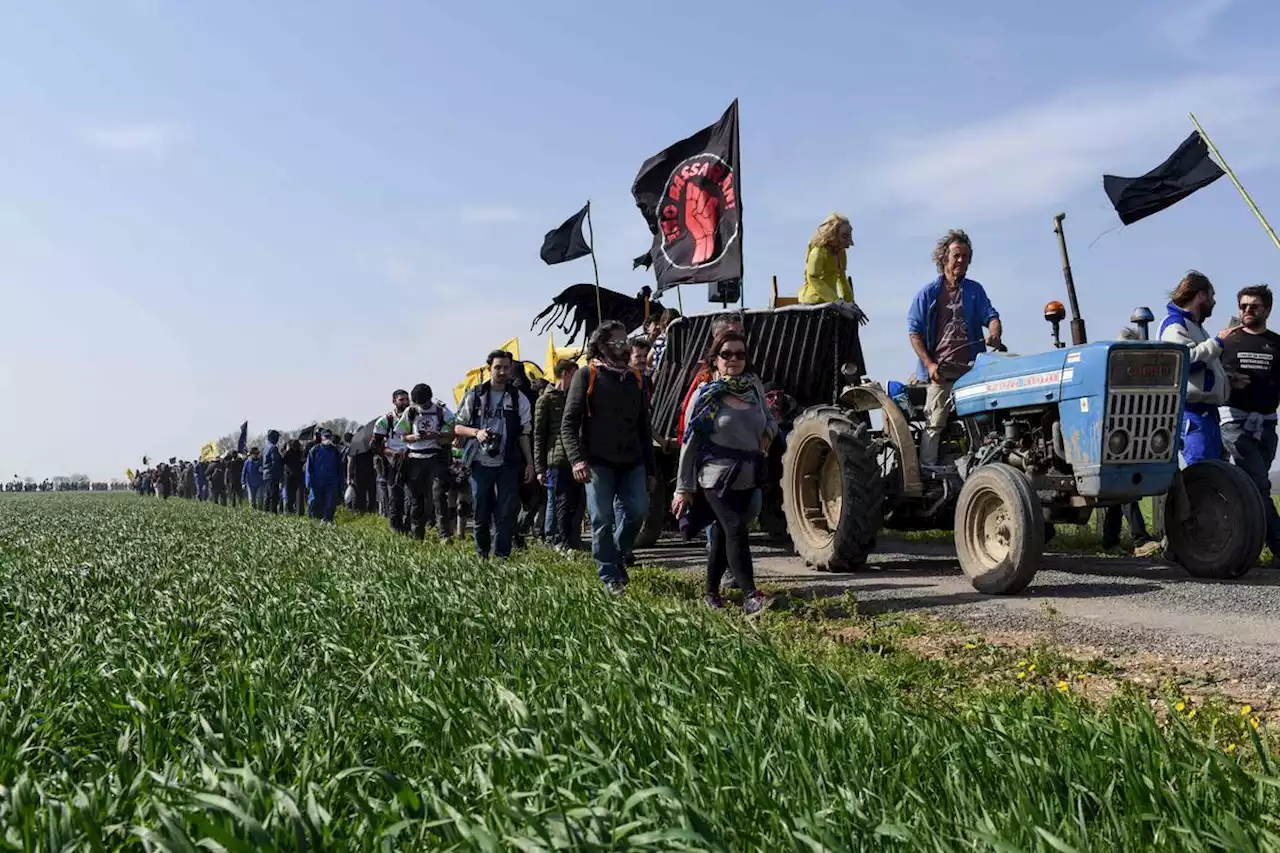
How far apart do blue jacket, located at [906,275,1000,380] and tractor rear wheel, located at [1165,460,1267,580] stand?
67.3 inches

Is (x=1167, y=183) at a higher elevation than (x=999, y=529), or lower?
higher

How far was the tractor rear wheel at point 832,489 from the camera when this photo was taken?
24.3 ft

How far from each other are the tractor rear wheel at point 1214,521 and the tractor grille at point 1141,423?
335 millimetres

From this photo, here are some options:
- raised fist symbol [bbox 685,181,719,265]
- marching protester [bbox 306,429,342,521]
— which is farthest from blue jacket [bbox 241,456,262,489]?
raised fist symbol [bbox 685,181,719,265]

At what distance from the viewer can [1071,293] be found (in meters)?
7.32

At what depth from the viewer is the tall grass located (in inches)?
82.1

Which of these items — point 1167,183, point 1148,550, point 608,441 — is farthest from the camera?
point 1167,183

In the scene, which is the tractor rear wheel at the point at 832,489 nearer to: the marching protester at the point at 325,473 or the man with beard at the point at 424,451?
the man with beard at the point at 424,451

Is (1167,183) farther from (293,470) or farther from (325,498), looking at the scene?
(293,470)

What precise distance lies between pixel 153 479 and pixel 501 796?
6805cm

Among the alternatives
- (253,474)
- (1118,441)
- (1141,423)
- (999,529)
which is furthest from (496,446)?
(253,474)

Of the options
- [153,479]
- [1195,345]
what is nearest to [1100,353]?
[1195,345]

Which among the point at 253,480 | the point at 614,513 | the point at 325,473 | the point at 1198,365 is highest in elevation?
the point at 1198,365

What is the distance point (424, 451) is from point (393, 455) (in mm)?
1415
